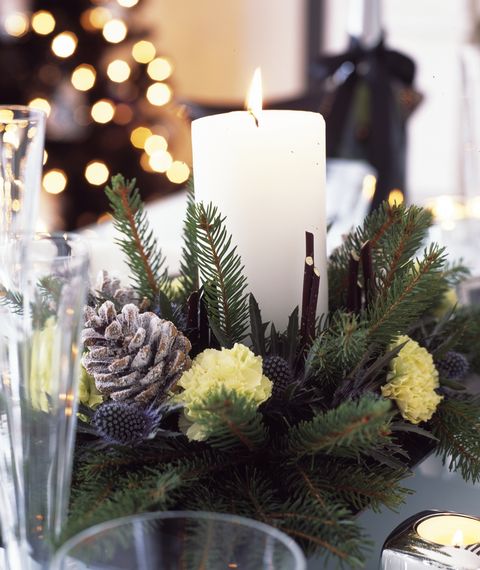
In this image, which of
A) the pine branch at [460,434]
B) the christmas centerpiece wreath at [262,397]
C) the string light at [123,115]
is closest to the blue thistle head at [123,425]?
the christmas centerpiece wreath at [262,397]

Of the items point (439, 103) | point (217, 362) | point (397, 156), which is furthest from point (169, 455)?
point (439, 103)

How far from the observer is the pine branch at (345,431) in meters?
0.41

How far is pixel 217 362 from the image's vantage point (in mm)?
506

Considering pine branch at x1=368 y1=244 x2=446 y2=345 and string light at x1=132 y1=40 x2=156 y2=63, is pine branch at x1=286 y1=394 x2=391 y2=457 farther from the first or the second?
string light at x1=132 y1=40 x2=156 y2=63

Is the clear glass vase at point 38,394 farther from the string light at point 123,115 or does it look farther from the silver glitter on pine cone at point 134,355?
the string light at point 123,115

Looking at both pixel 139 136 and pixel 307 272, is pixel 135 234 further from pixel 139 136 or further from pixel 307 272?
pixel 139 136

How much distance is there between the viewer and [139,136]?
2.79m

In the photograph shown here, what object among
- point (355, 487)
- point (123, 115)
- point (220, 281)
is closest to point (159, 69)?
point (123, 115)

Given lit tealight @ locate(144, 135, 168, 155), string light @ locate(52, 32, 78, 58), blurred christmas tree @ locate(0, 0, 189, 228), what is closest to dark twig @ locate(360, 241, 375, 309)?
blurred christmas tree @ locate(0, 0, 189, 228)

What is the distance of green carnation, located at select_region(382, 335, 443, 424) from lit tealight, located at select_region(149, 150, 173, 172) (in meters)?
2.32

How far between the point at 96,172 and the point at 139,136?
20 cm

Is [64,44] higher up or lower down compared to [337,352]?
higher up

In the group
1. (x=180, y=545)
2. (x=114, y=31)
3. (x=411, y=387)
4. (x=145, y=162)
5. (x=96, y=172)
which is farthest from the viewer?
(x=145, y=162)

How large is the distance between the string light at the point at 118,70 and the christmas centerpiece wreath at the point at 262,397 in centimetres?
214
